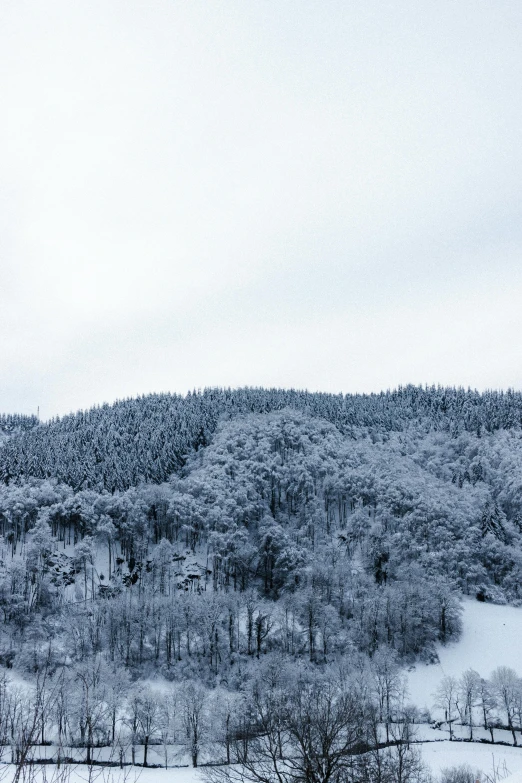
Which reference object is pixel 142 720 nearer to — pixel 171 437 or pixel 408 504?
pixel 408 504

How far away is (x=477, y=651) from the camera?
300ft

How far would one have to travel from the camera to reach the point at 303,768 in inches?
810

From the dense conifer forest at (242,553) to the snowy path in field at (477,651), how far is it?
9.21 ft

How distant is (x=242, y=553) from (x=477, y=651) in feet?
142

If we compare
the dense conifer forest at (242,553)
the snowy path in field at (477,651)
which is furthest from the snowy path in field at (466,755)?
the snowy path in field at (477,651)

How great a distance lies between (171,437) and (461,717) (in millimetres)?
98162

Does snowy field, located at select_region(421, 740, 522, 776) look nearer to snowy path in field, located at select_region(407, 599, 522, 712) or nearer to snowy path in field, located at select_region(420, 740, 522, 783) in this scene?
snowy path in field, located at select_region(420, 740, 522, 783)

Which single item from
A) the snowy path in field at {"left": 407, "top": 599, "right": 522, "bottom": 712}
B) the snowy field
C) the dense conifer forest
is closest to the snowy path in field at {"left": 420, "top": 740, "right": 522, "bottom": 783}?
the snowy field

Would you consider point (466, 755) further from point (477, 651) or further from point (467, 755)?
point (477, 651)

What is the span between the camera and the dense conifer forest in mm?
82125

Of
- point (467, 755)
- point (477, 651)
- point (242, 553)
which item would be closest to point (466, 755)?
point (467, 755)

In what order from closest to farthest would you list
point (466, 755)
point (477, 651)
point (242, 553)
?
point (466, 755), point (477, 651), point (242, 553)

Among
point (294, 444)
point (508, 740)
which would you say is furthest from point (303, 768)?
point (294, 444)

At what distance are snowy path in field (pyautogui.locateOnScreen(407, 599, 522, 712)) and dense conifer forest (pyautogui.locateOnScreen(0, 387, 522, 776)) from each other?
2806mm
